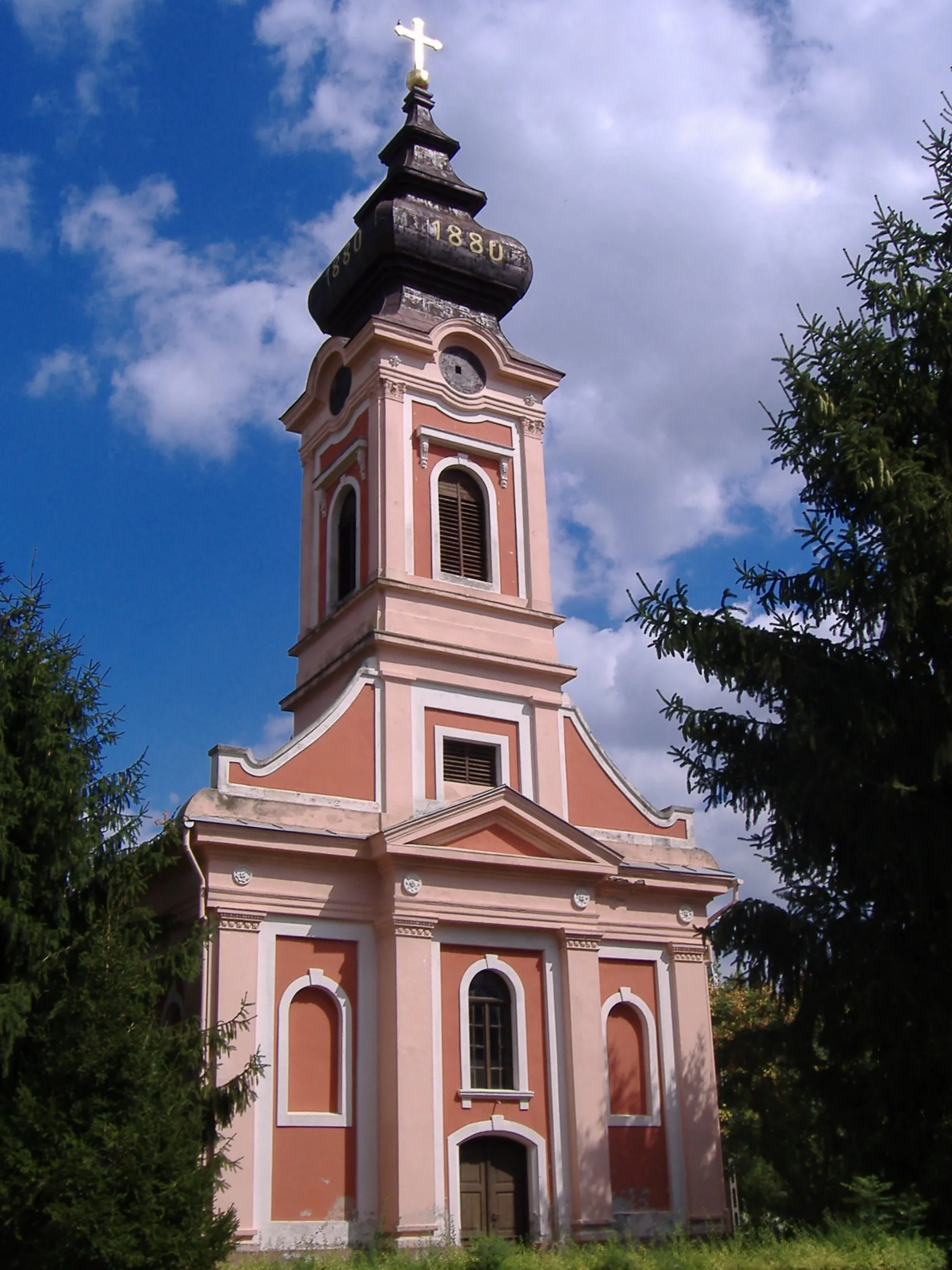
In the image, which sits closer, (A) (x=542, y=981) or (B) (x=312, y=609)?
(A) (x=542, y=981)

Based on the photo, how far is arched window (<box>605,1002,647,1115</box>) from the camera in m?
22.0

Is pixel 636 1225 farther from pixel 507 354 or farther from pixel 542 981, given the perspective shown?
pixel 507 354

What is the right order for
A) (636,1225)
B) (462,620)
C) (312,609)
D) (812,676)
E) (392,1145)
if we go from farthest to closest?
(312,609) < (462,620) < (636,1225) < (392,1145) < (812,676)

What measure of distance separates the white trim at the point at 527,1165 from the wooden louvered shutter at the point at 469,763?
511 centimetres

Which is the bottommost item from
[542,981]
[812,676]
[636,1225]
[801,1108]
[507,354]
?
[636,1225]

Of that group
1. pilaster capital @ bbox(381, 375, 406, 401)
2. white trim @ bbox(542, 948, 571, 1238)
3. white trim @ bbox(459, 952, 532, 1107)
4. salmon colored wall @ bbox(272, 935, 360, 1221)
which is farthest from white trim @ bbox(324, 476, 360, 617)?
white trim @ bbox(542, 948, 571, 1238)

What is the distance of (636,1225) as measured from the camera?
2111 centimetres

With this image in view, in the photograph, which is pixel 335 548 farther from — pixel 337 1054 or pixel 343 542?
pixel 337 1054

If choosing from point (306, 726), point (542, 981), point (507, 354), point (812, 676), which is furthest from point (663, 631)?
point (507, 354)

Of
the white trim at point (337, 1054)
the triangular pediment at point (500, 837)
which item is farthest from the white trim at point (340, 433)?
the white trim at point (337, 1054)

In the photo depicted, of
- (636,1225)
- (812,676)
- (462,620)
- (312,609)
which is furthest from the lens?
(312,609)

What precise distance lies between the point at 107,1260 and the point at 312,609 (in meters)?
13.4

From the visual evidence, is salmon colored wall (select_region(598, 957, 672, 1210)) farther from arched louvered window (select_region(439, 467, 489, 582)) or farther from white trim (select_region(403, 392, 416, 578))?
white trim (select_region(403, 392, 416, 578))

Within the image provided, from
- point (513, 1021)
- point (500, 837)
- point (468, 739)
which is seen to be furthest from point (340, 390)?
point (513, 1021)
